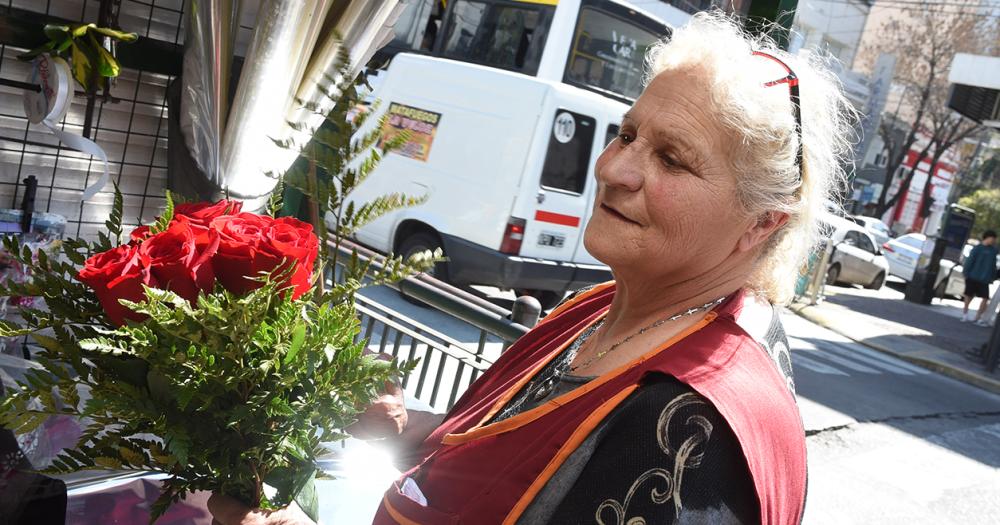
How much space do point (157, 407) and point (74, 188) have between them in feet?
4.98

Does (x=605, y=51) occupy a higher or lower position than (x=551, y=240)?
higher

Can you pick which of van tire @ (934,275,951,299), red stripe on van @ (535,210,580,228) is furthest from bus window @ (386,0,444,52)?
van tire @ (934,275,951,299)

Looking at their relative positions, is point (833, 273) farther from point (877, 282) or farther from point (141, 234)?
point (141, 234)

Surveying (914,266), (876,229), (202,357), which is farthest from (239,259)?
(876,229)

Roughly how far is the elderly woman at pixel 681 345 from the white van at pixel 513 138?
7.08 m

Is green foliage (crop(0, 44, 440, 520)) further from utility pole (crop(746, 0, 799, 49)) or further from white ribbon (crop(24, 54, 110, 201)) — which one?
utility pole (crop(746, 0, 799, 49))

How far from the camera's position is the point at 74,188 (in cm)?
238

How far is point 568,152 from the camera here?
9.14 meters

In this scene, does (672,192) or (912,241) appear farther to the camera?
(912,241)

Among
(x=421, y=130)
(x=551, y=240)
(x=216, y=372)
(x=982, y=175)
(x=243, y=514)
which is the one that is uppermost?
(x=982, y=175)

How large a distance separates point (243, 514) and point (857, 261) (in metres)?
22.3

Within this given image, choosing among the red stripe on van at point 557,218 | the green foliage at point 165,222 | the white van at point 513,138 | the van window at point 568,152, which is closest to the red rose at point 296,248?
the green foliage at point 165,222

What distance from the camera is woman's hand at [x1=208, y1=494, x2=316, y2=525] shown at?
1.21 m

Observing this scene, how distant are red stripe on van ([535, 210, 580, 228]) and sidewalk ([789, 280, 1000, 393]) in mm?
4770
